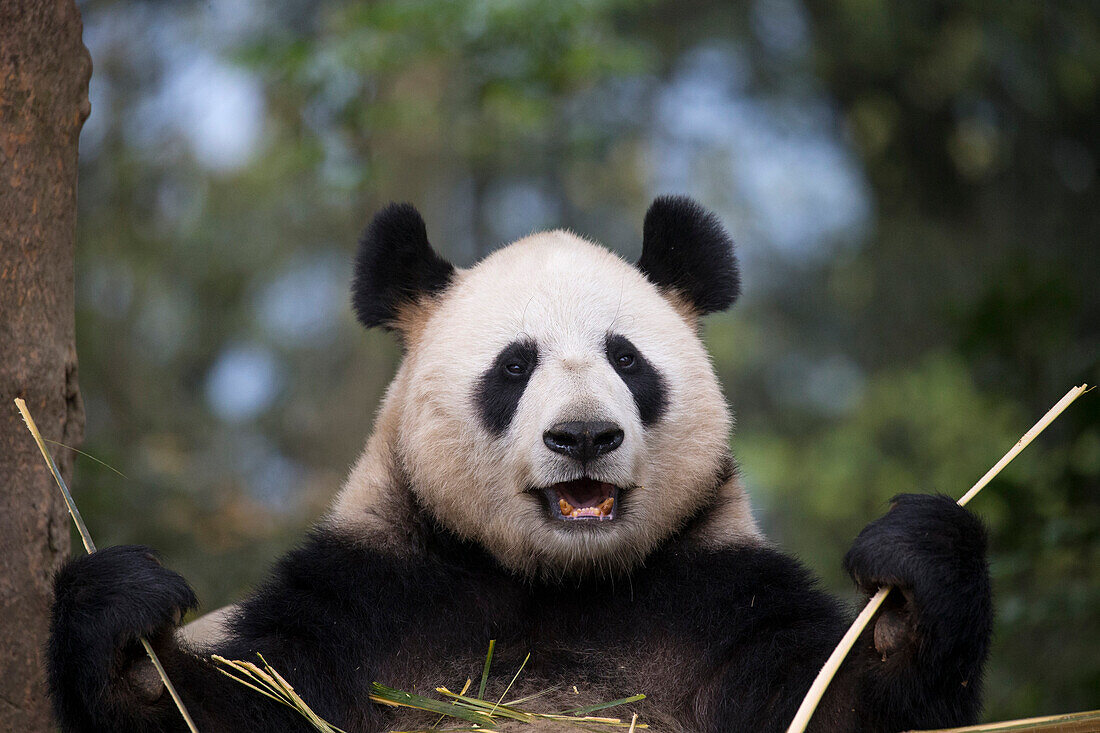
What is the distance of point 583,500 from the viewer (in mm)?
3426

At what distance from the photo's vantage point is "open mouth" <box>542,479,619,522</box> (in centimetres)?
335

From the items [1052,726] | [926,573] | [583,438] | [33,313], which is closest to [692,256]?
[583,438]

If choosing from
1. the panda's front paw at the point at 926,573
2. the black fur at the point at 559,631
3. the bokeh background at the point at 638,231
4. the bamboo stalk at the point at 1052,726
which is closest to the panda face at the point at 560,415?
the black fur at the point at 559,631

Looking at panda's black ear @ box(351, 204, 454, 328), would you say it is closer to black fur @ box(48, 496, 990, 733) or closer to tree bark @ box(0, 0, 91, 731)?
black fur @ box(48, 496, 990, 733)

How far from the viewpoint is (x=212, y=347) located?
34.2 feet

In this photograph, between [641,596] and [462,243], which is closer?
[641,596]

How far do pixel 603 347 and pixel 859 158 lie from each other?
7029 mm

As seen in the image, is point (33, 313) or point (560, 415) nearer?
point (560, 415)

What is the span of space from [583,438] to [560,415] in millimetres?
108

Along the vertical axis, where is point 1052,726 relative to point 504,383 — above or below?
above

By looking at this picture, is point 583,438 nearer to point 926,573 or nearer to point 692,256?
point 926,573

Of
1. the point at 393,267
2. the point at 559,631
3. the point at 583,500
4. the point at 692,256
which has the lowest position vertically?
the point at 559,631

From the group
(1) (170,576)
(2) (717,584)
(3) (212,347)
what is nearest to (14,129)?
(1) (170,576)

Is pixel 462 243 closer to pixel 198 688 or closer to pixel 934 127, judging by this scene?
pixel 934 127
